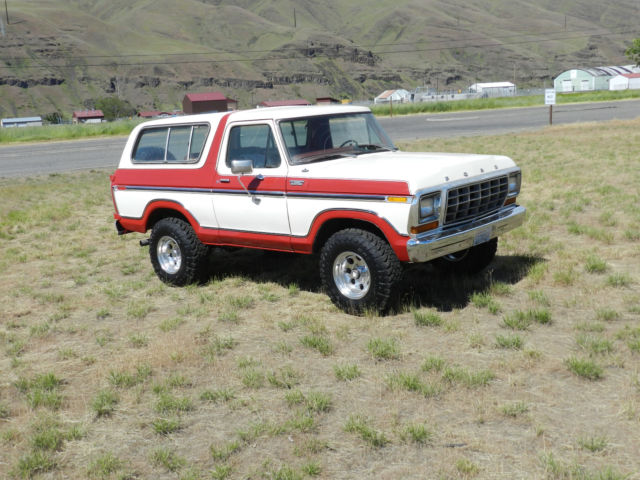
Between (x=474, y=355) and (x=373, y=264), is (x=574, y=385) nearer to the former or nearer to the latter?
(x=474, y=355)

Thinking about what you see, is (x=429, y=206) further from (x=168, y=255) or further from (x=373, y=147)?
(x=168, y=255)

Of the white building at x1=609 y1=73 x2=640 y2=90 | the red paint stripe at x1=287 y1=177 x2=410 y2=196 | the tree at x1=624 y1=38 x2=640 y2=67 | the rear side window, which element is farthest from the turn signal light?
the white building at x1=609 y1=73 x2=640 y2=90

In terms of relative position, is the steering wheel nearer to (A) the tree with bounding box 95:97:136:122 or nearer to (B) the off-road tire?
(B) the off-road tire

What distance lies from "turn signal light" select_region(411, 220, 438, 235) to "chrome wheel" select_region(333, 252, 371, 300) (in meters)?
0.66

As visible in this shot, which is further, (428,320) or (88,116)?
(88,116)

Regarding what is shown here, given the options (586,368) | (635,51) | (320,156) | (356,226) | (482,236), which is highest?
(635,51)

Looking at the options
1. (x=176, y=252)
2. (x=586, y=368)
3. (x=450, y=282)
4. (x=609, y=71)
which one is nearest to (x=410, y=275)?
(x=450, y=282)

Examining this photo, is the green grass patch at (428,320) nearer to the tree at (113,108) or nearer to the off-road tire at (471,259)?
the off-road tire at (471,259)

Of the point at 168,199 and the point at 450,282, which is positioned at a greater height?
the point at 168,199

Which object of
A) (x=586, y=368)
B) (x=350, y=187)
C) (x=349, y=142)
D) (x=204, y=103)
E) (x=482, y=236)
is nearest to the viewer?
(x=586, y=368)

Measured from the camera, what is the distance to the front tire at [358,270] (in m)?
5.77

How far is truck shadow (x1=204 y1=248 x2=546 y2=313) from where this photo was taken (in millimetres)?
6473

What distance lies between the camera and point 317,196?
609 centimetres

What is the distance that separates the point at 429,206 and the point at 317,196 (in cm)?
112
